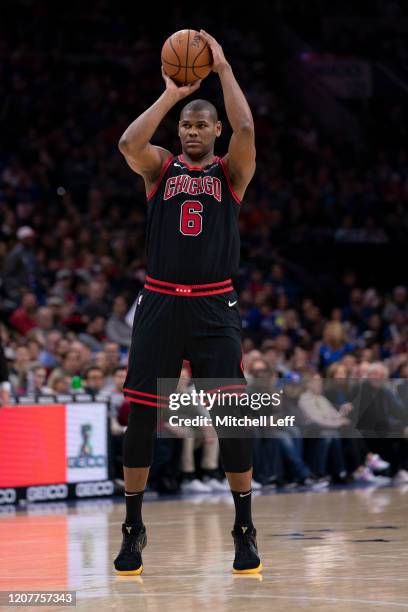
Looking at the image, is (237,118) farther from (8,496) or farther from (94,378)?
(94,378)

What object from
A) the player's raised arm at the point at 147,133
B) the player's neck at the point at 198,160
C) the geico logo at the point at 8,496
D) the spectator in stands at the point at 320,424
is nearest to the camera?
the player's raised arm at the point at 147,133

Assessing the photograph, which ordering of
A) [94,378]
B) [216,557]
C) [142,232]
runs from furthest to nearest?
[142,232]
[94,378]
[216,557]

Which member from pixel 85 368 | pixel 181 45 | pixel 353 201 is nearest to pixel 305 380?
pixel 85 368

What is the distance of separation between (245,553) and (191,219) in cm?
181

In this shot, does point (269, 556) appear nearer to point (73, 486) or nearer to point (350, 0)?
point (73, 486)

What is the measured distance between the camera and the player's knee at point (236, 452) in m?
6.34

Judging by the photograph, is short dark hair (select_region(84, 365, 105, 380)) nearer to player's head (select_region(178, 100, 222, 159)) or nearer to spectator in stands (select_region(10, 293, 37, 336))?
spectator in stands (select_region(10, 293, 37, 336))

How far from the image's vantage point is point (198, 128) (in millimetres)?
6426

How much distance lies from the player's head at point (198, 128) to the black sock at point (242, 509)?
1866mm

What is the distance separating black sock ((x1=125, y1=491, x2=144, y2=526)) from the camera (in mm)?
6398

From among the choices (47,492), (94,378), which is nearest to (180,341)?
(47,492)

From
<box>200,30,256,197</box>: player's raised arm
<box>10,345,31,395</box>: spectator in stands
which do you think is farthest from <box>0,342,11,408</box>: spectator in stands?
<box>200,30,256,197</box>: player's raised arm

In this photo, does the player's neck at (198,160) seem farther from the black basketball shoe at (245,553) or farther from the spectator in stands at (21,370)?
the spectator in stands at (21,370)

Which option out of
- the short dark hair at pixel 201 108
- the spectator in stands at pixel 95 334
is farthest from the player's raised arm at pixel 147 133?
the spectator in stands at pixel 95 334
